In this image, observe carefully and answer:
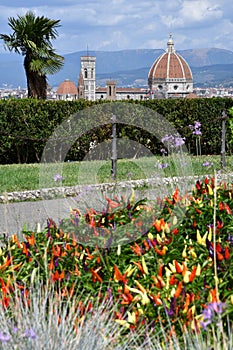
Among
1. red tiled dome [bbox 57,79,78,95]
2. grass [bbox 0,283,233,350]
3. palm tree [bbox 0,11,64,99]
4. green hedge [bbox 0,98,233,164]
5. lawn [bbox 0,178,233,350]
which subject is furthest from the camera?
red tiled dome [bbox 57,79,78,95]

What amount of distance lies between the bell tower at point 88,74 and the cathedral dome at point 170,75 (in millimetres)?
17305

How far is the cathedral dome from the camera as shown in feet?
562

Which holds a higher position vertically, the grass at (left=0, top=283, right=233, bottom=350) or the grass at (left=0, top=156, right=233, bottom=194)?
the grass at (left=0, top=156, right=233, bottom=194)

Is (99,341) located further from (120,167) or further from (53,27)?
(53,27)

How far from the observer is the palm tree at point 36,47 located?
16734mm

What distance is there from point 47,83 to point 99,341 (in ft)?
49.9

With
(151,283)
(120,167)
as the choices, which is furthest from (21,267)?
(120,167)

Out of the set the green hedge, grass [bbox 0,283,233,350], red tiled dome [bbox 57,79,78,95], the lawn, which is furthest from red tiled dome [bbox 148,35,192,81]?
grass [bbox 0,283,233,350]

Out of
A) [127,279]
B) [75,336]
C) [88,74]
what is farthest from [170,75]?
[75,336]

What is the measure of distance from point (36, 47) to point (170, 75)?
16055 centimetres

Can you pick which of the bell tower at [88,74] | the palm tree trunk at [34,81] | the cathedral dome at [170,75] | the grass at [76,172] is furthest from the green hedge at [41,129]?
the bell tower at [88,74]

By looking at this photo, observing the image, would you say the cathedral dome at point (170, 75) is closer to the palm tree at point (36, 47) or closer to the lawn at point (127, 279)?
the palm tree at point (36, 47)

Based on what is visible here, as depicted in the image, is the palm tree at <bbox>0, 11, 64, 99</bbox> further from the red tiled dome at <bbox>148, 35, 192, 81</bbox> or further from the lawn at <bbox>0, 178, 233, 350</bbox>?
the red tiled dome at <bbox>148, 35, 192, 81</bbox>

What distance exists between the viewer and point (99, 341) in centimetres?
265
